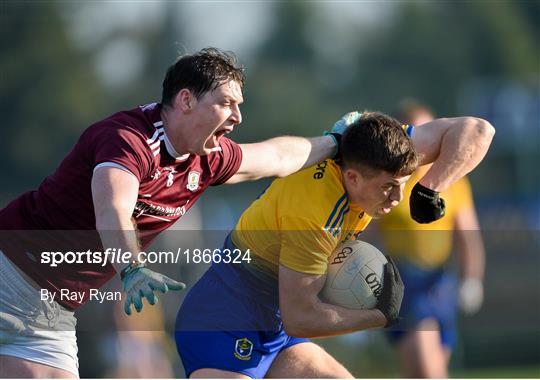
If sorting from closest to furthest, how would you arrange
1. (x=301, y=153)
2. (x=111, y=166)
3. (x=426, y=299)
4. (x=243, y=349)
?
(x=111, y=166)
(x=243, y=349)
(x=301, y=153)
(x=426, y=299)

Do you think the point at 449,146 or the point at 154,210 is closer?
the point at 154,210

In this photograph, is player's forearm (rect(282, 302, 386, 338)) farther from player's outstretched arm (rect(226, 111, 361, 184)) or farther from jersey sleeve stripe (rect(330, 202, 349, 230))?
player's outstretched arm (rect(226, 111, 361, 184))

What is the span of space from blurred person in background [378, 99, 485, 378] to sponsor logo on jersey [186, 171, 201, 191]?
3.04m

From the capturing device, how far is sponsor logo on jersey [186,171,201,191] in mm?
5945

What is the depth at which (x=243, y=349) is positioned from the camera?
6148 mm

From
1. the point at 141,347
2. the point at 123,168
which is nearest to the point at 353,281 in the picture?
the point at 123,168

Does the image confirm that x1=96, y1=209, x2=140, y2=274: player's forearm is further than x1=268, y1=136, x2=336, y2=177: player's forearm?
No

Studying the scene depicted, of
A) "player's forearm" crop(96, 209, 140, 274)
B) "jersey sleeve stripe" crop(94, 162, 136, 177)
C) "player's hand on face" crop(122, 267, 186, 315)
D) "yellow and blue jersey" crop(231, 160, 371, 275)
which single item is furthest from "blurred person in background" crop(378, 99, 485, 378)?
"player's hand on face" crop(122, 267, 186, 315)

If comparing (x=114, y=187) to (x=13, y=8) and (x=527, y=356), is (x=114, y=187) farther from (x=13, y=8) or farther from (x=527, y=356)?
(x=13, y=8)

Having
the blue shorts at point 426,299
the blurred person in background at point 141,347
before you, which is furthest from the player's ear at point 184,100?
the blurred person in background at point 141,347

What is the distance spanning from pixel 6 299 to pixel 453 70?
40.5 m

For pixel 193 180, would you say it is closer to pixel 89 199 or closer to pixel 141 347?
pixel 89 199

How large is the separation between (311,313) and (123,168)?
52.6 inches

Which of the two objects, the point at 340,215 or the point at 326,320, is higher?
the point at 340,215
